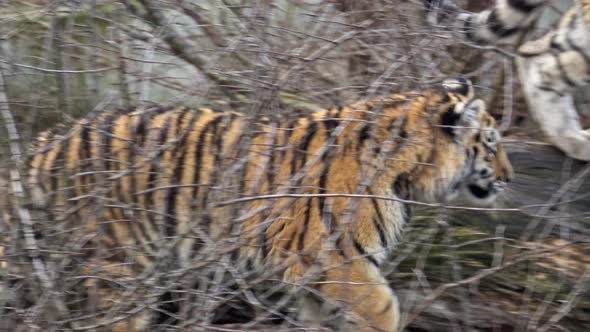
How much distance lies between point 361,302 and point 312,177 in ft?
1.93

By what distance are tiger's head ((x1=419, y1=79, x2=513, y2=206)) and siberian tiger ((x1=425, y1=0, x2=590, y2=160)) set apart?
0.74 metres

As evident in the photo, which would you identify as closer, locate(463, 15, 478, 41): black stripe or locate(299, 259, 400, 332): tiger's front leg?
locate(299, 259, 400, 332): tiger's front leg

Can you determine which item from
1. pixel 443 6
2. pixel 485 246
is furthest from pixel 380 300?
pixel 443 6

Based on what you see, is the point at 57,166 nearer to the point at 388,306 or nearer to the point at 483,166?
the point at 388,306

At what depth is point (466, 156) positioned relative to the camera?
4312mm

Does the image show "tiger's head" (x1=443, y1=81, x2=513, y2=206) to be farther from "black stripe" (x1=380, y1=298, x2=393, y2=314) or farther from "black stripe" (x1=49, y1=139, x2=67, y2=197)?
"black stripe" (x1=49, y1=139, x2=67, y2=197)

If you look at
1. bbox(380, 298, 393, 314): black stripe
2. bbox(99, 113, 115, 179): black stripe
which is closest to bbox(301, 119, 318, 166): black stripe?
bbox(380, 298, 393, 314): black stripe

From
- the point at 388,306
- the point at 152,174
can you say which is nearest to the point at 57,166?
the point at 152,174

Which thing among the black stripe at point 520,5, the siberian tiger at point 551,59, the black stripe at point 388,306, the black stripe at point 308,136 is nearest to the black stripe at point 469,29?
the siberian tiger at point 551,59

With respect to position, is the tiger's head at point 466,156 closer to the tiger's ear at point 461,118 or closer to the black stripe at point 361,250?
the tiger's ear at point 461,118

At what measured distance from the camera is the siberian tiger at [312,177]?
3703mm

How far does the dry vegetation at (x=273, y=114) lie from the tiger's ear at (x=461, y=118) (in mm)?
153

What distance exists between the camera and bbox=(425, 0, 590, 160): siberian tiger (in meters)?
5.01

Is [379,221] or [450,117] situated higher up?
[450,117]
